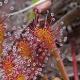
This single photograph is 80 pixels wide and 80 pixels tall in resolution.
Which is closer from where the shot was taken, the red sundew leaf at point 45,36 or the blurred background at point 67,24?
the red sundew leaf at point 45,36

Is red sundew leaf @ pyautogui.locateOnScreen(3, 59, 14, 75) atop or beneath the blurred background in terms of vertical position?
beneath

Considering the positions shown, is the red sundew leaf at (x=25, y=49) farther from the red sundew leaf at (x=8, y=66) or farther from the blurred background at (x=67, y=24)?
the blurred background at (x=67, y=24)

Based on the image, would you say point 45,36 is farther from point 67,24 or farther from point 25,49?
point 67,24

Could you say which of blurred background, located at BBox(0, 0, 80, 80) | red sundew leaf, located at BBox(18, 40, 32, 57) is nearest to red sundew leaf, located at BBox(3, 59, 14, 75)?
red sundew leaf, located at BBox(18, 40, 32, 57)

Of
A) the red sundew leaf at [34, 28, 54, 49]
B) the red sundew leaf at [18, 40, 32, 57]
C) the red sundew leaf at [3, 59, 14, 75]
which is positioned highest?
the red sundew leaf at [34, 28, 54, 49]

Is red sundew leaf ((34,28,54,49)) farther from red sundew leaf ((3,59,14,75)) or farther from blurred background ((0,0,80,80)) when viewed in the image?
blurred background ((0,0,80,80))

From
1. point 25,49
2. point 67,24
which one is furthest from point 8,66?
point 67,24

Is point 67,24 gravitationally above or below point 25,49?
above

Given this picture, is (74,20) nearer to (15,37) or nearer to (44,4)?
(44,4)

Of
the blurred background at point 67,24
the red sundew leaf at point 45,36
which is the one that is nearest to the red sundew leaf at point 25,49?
the red sundew leaf at point 45,36

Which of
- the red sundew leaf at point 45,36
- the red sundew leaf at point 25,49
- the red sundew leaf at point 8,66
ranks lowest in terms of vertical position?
the red sundew leaf at point 8,66

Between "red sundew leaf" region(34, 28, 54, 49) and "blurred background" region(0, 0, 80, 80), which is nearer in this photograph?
"red sundew leaf" region(34, 28, 54, 49)
